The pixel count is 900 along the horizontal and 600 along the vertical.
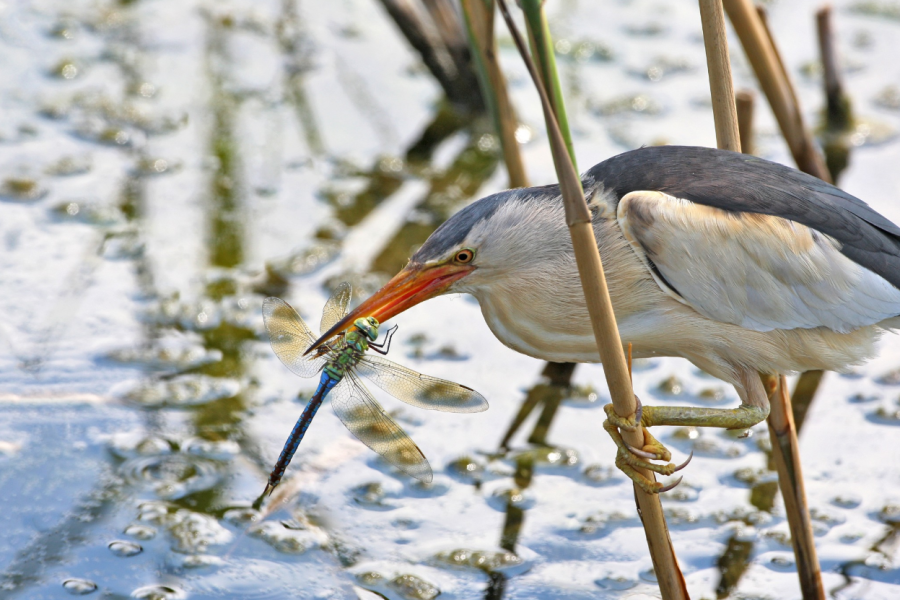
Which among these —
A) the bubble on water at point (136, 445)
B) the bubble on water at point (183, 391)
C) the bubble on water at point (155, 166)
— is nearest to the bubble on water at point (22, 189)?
the bubble on water at point (155, 166)

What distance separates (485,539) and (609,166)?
40.9 inches

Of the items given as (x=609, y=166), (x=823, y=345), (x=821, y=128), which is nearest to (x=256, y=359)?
(x=609, y=166)

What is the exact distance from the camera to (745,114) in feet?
10.7

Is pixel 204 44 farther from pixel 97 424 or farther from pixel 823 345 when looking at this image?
pixel 823 345

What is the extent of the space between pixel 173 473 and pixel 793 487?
1597mm

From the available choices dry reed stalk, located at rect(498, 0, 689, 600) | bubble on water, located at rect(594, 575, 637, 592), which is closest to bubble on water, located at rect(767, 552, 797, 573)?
bubble on water, located at rect(594, 575, 637, 592)

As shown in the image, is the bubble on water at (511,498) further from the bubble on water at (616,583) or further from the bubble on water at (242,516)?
the bubble on water at (242,516)

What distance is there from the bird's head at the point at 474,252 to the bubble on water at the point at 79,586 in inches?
33.8

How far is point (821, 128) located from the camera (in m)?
4.39

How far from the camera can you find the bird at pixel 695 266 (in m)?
2.18

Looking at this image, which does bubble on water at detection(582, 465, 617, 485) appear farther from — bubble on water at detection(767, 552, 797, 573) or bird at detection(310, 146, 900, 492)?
bird at detection(310, 146, 900, 492)

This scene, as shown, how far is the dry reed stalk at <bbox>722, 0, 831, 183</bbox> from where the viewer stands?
2.81 meters

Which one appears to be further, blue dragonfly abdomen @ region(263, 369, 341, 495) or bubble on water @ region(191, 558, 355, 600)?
bubble on water @ region(191, 558, 355, 600)

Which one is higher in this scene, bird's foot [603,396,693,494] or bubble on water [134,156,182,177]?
bubble on water [134,156,182,177]
